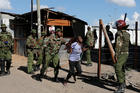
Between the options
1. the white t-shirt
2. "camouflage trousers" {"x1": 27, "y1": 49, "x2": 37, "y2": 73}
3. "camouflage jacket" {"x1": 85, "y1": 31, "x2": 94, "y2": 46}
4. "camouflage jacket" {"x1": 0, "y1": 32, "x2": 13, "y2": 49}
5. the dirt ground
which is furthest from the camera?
"camouflage jacket" {"x1": 85, "y1": 31, "x2": 94, "y2": 46}

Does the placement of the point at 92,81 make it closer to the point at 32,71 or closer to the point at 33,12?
the point at 32,71

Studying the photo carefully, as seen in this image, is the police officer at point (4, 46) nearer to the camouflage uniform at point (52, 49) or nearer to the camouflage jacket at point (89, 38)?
the camouflage uniform at point (52, 49)

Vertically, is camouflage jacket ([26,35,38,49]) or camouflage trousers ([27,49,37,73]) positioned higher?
camouflage jacket ([26,35,38,49])

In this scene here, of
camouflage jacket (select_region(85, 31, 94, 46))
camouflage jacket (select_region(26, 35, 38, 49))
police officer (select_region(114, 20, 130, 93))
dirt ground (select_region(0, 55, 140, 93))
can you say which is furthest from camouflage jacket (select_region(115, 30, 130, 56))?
camouflage jacket (select_region(85, 31, 94, 46))

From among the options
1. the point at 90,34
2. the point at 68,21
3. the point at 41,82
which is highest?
the point at 68,21

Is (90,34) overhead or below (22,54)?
overhead

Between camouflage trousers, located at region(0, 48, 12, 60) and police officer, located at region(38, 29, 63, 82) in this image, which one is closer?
police officer, located at region(38, 29, 63, 82)

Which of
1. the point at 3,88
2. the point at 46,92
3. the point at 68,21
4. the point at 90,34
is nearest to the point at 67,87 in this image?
the point at 46,92

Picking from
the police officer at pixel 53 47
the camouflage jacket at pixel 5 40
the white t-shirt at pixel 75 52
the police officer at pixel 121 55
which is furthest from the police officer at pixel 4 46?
the police officer at pixel 121 55

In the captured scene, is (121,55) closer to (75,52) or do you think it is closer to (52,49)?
(75,52)

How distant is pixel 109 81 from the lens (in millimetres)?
6875

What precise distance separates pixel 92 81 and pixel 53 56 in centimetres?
156

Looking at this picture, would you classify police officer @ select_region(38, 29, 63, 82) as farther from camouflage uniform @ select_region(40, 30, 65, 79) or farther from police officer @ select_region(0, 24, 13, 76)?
police officer @ select_region(0, 24, 13, 76)

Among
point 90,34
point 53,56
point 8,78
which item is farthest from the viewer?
point 90,34
